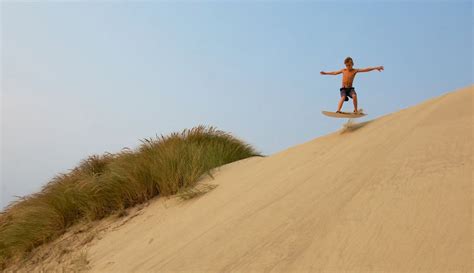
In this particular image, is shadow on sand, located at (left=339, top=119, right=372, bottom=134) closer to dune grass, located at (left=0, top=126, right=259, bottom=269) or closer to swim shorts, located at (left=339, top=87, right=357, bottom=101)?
swim shorts, located at (left=339, top=87, right=357, bottom=101)

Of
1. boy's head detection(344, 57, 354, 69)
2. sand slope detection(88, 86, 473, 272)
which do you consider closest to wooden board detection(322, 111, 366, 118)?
sand slope detection(88, 86, 473, 272)

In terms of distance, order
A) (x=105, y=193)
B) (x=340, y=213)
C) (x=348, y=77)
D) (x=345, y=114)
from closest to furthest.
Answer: (x=340, y=213)
(x=345, y=114)
(x=348, y=77)
(x=105, y=193)

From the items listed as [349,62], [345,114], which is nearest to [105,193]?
[345,114]

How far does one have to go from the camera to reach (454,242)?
→ 240 centimetres

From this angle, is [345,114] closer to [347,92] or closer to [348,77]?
[347,92]

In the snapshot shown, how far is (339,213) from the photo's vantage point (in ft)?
9.69

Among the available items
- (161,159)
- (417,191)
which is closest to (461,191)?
(417,191)

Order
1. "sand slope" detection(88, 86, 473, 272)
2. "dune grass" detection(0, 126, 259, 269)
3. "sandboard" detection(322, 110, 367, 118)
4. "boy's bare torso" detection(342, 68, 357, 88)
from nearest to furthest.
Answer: "sand slope" detection(88, 86, 473, 272)
"sandboard" detection(322, 110, 367, 118)
"boy's bare torso" detection(342, 68, 357, 88)
"dune grass" detection(0, 126, 259, 269)

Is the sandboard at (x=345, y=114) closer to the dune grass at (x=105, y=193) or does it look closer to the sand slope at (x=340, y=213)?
the sand slope at (x=340, y=213)

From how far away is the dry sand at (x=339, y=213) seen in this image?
8.22 feet

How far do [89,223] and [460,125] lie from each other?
403cm

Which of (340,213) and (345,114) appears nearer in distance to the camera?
(340,213)

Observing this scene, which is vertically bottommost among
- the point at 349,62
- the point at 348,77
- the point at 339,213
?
the point at 339,213

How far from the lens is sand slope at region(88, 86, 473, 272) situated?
251 cm
